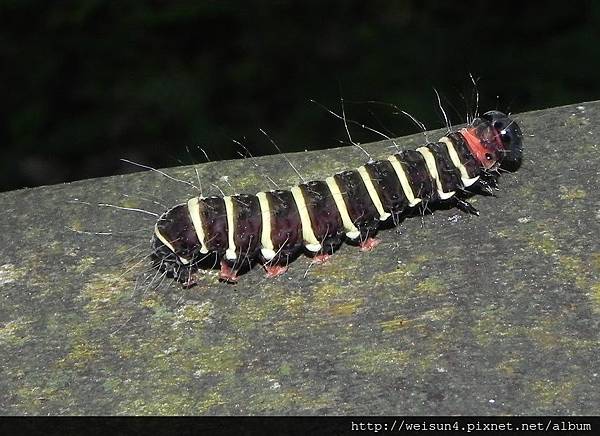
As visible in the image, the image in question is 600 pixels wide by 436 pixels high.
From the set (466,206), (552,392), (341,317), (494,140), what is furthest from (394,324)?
(494,140)

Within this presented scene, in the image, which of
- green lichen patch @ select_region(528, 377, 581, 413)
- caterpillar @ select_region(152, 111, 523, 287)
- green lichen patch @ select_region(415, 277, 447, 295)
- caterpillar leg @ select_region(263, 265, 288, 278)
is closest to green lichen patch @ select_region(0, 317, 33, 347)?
caterpillar @ select_region(152, 111, 523, 287)

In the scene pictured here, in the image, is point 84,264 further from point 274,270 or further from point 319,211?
point 319,211

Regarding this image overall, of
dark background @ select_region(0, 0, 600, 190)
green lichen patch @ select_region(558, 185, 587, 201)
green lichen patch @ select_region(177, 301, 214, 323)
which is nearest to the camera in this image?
green lichen patch @ select_region(177, 301, 214, 323)

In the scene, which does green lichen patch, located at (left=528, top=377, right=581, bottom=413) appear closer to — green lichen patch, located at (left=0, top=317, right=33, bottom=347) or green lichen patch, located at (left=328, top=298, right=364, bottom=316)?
green lichen patch, located at (left=328, top=298, right=364, bottom=316)

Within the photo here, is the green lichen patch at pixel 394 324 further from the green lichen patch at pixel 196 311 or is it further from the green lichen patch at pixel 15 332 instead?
the green lichen patch at pixel 15 332

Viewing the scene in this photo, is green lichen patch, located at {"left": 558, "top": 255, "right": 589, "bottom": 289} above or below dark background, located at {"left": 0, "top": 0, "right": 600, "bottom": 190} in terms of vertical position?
above

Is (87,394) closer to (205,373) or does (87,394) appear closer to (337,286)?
(205,373)

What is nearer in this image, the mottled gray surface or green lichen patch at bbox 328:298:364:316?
the mottled gray surface
